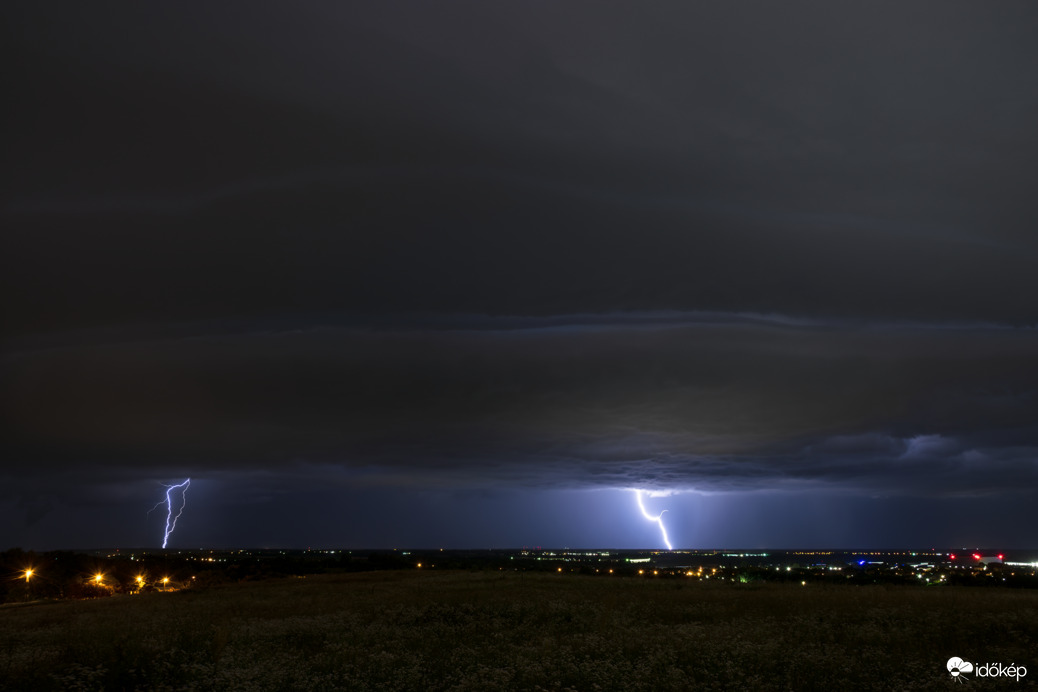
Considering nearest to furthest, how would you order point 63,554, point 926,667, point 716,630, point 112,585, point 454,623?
point 926,667
point 716,630
point 454,623
point 112,585
point 63,554

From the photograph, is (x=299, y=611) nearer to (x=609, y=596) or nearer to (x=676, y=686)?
(x=609, y=596)

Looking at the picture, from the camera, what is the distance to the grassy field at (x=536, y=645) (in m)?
16.0

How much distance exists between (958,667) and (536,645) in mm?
10686

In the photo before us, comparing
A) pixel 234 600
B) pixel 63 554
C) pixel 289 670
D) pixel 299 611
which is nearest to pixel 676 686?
pixel 289 670

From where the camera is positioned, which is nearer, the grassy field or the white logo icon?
the grassy field

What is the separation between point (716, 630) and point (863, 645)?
4.19 meters

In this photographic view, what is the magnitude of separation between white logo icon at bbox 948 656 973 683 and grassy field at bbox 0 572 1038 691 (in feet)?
1.44

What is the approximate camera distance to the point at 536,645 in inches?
807

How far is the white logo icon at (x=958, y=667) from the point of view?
53.2ft

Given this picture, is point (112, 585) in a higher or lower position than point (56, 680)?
lower

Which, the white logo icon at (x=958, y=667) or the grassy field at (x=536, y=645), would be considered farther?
the white logo icon at (x=958, y=667)

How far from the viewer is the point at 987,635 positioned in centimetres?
2086

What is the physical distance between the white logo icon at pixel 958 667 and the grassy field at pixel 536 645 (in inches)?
17.3

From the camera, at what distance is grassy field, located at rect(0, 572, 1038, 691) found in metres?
16.0
